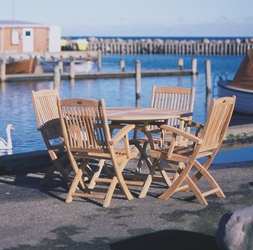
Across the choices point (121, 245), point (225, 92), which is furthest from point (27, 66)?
point (121, 245)

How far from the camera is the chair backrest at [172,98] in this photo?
9.35 m

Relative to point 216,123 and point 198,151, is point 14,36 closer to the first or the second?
point 216,123

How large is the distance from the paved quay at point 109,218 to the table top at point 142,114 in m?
0.88

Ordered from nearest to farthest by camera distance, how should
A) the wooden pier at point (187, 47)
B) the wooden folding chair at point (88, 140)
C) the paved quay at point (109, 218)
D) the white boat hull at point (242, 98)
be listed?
1. the paved quay at point (109, 218)
2. the wooden folding chair at point (88, 140)
3. the white boat hull at point (242, 98)
4. the wooden pier at point (187, 47)

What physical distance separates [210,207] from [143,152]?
1.21 m

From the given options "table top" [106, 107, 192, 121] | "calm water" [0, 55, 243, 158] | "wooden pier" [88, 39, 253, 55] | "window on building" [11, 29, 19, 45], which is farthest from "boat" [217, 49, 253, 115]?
"wooden pier" [88, 39, 253, 55]

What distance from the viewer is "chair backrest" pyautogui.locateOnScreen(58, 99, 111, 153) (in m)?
7.42

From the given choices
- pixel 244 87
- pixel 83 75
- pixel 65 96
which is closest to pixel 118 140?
pixel 244 87

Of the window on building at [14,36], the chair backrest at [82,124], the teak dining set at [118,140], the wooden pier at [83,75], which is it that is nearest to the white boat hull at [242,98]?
the teak dining set at [118,140]

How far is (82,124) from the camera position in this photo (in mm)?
7629

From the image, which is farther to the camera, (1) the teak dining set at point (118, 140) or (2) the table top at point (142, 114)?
(2) the table top at point (142, 114)

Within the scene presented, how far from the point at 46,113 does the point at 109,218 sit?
1935mm

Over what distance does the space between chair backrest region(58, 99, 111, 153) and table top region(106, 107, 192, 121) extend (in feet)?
0.81

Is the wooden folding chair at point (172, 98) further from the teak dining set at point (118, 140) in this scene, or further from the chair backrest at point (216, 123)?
the chair backrest at point (216, 123)
